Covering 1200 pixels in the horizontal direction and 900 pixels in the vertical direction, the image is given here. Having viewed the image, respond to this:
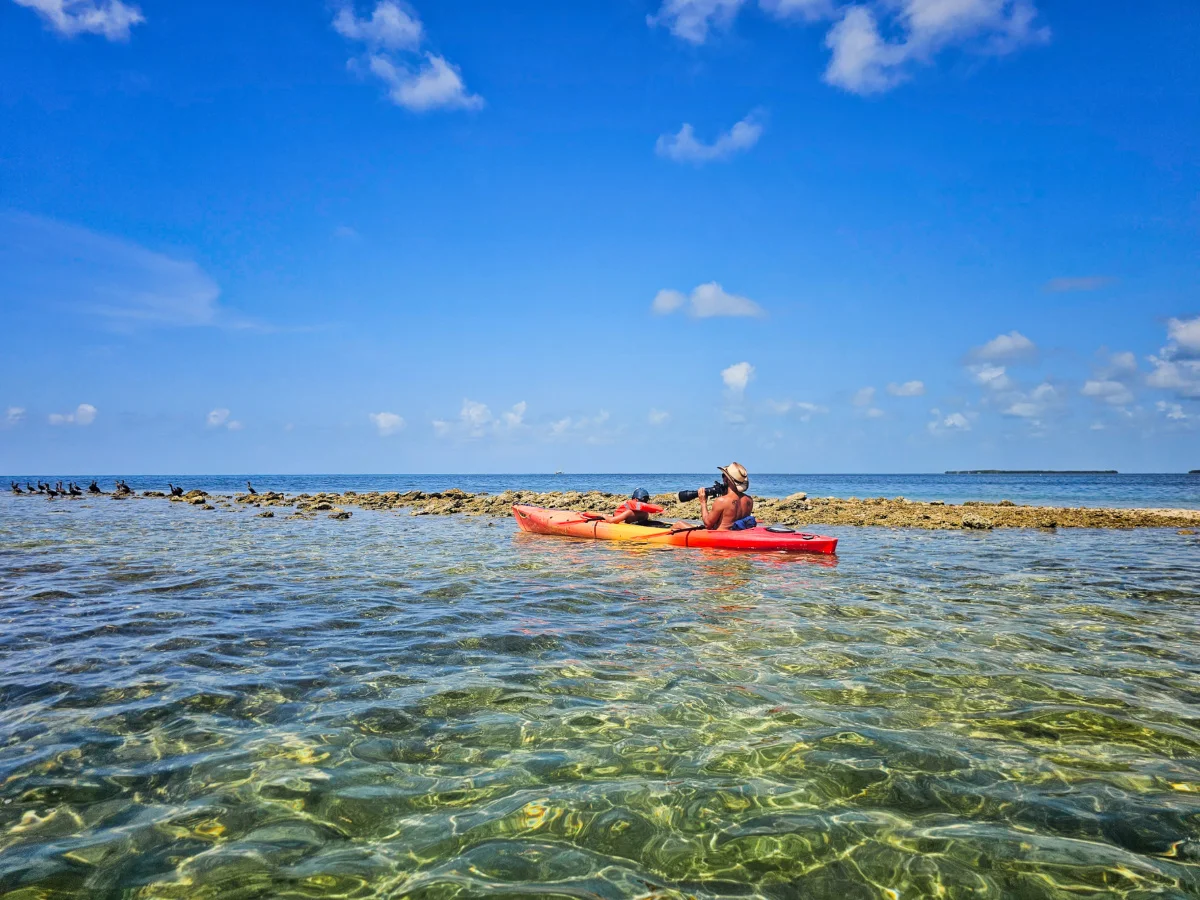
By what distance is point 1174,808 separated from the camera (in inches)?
164

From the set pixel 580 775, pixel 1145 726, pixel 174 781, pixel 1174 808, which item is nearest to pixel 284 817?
pixel 174 781

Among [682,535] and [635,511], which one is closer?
[682,535]

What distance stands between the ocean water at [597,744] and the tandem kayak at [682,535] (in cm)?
507

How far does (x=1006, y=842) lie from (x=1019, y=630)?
5848 millimetres

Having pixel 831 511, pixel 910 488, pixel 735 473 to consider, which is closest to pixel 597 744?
pixel 735 473

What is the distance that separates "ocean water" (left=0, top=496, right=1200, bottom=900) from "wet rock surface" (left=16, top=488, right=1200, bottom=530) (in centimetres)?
1451

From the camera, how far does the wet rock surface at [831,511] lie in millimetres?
24672

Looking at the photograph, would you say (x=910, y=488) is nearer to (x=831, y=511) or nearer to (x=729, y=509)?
(x=831, y=511)

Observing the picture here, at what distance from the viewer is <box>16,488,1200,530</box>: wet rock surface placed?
2467cm

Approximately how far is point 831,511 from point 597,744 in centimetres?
2558

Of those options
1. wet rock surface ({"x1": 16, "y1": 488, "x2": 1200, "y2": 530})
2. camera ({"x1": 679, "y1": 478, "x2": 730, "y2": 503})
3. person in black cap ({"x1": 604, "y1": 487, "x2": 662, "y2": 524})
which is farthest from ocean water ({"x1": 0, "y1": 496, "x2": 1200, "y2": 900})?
wet rock surface ({"x1": 16, "y1": 488, "x2": 1200, "y2": 530})

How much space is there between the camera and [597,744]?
5.08 m

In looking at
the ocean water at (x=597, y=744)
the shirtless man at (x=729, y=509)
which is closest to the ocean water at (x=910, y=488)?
the shirtless man at (x=729, y=509)

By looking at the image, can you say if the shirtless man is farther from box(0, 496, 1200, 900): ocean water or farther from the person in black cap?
box(0, 496, 1200, 900): ocean water
